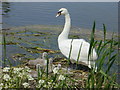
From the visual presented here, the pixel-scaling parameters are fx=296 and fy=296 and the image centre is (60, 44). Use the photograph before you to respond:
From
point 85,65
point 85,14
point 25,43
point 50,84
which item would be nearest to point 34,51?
point 25,43

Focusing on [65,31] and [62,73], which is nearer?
[62,73]

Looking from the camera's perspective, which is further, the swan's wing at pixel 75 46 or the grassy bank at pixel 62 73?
the swan's wing at pixel 75 46

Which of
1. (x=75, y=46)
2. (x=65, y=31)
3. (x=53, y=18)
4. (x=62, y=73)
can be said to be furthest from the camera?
(x=53, y=18)

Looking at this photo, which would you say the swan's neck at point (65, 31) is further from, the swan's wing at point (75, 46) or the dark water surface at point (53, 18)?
the dark water surface at point (53, 18)

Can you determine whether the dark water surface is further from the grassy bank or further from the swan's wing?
the swan's wing

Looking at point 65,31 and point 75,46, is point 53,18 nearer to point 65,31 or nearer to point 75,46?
point 65,31

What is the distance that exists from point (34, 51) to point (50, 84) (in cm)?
243

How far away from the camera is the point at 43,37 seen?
582 centimetres

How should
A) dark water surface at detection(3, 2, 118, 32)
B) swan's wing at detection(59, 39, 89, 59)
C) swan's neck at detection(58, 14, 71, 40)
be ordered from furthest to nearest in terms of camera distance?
dark water surface at detection(3, 2, 118, 32)
swan's neck at detection(58, 14, 71, 40)
swan's wing at detection(59, 39, 89, 59)

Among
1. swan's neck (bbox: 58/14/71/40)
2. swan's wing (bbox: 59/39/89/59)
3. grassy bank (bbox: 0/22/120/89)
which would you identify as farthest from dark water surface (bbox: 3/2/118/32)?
swan's wing (bbox: 59/39/89/59)

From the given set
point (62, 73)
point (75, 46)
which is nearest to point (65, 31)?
point (75, 46)

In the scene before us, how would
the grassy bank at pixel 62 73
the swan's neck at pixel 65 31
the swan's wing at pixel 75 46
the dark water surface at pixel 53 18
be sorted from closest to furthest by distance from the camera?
the grassy bank at pixel 62 73, the swan's wing at pixel 75 46, the swan's neck at pixel 65 31, the dark water surface at pixel 53 18

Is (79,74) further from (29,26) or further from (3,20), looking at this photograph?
(3,20)

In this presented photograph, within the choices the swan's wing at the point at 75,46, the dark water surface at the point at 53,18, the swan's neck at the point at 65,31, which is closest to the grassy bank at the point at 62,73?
the swan's wing at the point at 75,46
